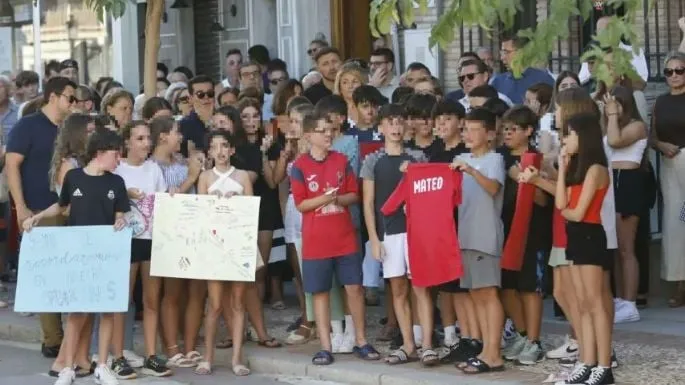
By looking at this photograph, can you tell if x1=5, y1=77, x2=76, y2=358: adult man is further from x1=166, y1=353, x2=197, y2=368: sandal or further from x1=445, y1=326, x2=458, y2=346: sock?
x1=445, y1=326, x2=458, y2=346: sock

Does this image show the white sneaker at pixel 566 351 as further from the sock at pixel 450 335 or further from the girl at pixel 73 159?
the girl at pixel 73 159

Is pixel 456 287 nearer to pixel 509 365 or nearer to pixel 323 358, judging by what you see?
pixel 509 365

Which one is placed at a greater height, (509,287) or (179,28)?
(179,28)

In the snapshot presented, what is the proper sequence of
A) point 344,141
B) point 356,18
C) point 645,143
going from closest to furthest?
point 344,141 < point 645,143 < point 356,18

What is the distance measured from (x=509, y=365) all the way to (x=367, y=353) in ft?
3.39

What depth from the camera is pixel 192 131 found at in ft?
42.3

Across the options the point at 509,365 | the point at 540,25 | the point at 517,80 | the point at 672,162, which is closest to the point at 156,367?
the point at 509,365

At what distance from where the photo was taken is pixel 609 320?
385 inches

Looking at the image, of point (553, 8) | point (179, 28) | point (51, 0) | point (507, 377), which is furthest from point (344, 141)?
point (51, 0)

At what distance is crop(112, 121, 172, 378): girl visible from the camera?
36.6 feet

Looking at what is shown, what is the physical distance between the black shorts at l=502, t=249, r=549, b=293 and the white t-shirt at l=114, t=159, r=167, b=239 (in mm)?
2537

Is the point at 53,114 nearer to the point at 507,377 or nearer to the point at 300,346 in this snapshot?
the point at 300,346

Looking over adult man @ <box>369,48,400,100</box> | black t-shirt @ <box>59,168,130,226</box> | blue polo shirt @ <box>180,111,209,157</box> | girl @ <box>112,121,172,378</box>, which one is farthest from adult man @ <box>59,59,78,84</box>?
black t-shirt @ <box>59,168,130,226</box>

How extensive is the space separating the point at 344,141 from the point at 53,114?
2.34 metres
